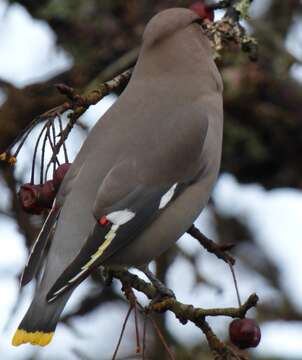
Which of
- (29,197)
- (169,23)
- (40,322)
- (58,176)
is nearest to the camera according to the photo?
(40,322)

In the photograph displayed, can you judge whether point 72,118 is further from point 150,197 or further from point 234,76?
point 234,76

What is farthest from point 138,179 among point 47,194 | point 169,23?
point 169,23

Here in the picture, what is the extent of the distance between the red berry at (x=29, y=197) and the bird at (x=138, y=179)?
13 cm

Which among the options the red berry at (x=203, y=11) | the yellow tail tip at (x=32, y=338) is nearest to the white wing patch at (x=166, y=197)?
the yellow tail tip at (x=32, y=338)

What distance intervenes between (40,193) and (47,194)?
0.13ft

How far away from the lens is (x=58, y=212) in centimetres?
448

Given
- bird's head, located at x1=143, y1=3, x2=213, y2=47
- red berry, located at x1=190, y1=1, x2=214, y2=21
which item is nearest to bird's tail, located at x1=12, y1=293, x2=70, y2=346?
bird's head, located at x1=143, y1=3, x2=213, y2=47

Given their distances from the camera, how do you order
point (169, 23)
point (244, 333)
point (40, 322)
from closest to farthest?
1. point (244, 333)
2. point (40, 322)
3. point (169, 23)

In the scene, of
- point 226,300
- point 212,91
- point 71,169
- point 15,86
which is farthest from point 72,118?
point 226,300

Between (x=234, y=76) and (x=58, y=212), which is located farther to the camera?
(x=234, y=76)

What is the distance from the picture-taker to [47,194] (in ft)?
14.4

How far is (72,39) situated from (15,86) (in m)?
0.94

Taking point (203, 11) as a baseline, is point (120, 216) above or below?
below

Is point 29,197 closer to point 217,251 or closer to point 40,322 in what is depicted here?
point 40,322
